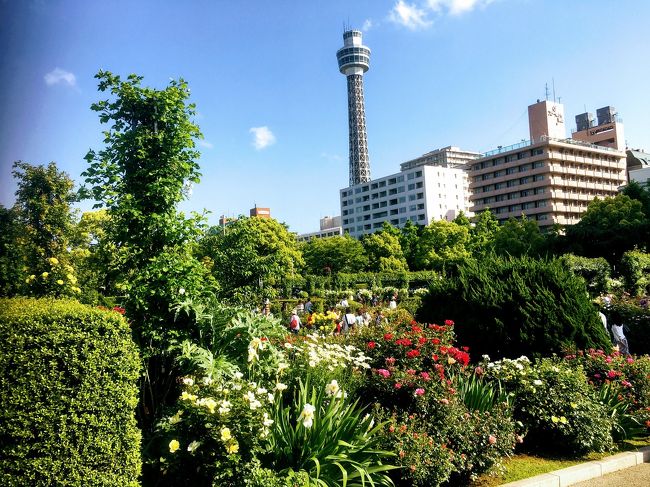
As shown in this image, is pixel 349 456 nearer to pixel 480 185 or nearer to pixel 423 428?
pixel 423 428

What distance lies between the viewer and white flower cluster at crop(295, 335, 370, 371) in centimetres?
674

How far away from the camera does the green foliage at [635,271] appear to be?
111 feet

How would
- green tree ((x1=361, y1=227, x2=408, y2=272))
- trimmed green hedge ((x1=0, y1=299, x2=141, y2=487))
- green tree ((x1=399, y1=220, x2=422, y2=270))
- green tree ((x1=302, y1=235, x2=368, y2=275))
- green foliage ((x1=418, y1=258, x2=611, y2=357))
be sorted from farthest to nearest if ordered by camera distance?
green tree ((x1=399, y1=220, x2=422, y2=270)), green tree ((x1=302, y1=235, x2=368, y2=275)), green tree ((x1=361, y1=227, x2=408, y2=272)), green foliage ((x1=418, y1=258, x2=611, y2=357)), trimmed green hedge ((x1=0, y1=299, x2=141, y2=487))

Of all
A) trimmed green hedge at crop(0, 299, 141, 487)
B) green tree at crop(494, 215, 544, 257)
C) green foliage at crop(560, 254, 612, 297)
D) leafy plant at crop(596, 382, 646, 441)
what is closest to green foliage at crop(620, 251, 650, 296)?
green foliage at crop(560, 254, 612, 297)

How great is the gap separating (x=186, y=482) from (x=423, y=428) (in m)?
2.72

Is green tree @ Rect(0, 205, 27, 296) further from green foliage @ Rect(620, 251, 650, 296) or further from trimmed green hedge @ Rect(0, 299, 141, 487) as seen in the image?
green foliage @ Rect(620, 251, 650, 296)

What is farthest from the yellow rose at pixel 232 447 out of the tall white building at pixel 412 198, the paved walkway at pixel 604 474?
the tall white building at pixel 412 198

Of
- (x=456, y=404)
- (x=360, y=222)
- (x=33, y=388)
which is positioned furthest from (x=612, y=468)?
(x=360, y=222)

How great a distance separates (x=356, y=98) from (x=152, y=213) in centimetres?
16985

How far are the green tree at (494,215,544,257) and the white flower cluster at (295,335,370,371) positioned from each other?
133 ft

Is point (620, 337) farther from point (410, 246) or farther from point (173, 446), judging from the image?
point (410, 246)

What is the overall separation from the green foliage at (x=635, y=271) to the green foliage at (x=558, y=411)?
3066cm

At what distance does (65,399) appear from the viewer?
430 centimetres

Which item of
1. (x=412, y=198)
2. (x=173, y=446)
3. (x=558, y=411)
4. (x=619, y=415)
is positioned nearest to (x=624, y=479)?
(x=558, y=411)
